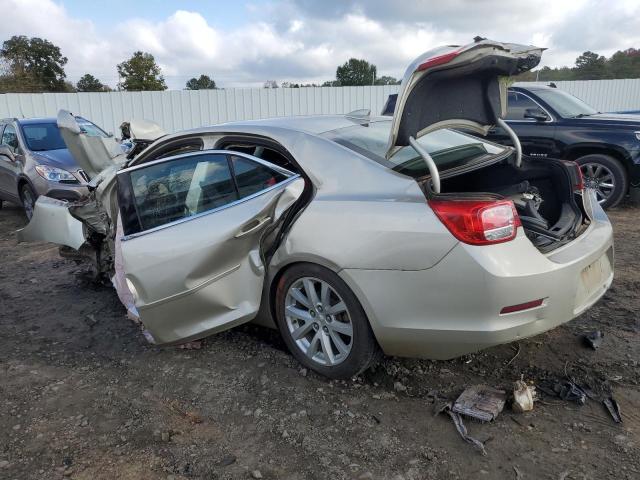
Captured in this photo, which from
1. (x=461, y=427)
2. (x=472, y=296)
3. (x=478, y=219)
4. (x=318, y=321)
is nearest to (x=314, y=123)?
(x=318, y=321)

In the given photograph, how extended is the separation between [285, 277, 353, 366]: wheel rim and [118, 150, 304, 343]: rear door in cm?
25

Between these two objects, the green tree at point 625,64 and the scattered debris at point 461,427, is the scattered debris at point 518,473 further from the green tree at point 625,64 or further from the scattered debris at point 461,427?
the green tree at point 625,64

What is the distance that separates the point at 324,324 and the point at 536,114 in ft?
19.8

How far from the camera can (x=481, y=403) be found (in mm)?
2729

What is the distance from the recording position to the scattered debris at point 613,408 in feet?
8.47

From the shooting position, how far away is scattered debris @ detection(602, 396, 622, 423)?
8.47 feet

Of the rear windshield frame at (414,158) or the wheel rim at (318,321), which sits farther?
the wheel rim at (318,321)

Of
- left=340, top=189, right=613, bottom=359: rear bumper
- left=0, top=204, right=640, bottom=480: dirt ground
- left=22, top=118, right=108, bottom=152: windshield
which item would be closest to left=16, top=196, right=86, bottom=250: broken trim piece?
left=0, top=204, right=640, bottom=480: dirt ground

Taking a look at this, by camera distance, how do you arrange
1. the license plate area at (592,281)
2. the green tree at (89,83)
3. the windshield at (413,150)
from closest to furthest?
1. the license plate area at (592,281)
2. the windshield at (413,150)
3. the green tree at (89,83)

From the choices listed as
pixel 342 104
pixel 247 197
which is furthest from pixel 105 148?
pixel 342 104

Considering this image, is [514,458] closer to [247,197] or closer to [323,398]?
[323,398]

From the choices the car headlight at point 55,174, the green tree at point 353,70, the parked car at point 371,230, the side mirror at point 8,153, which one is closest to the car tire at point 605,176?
the parked car at point 371,230

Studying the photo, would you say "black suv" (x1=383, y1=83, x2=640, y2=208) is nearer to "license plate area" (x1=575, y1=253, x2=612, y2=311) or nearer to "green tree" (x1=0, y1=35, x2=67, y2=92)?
"license plate area" (x1=575, y1=253, x2=612, y2=311)

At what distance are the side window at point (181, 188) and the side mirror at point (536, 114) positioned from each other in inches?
230
